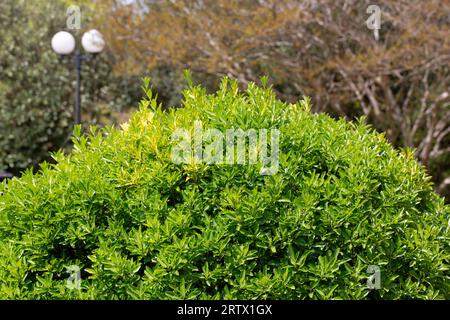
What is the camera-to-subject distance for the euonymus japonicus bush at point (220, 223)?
8.37 feet

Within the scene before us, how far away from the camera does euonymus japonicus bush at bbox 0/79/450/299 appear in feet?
8.37

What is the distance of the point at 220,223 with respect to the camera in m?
2.57

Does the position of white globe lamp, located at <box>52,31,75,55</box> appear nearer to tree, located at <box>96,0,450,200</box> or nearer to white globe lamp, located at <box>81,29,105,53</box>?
white globe lamp, located at <box>81,29,105,53</box>

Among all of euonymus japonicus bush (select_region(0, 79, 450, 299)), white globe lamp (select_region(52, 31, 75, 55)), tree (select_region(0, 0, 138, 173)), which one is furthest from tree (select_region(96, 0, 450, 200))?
euonymus japonicus bush (select_region(0, 79, 450, 299))

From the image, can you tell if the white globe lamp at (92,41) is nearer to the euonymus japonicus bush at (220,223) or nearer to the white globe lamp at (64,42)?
the white globe lamp at (64,42)

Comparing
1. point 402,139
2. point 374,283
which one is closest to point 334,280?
point 374,283

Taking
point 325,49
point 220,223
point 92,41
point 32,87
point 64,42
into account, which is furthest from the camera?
point 32,87

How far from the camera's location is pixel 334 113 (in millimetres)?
15945

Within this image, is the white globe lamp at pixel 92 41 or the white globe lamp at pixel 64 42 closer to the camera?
the white globe lamp at pixel 64 42

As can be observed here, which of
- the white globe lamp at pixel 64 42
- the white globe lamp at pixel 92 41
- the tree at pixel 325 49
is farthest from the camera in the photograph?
the tree at pixel 325 49

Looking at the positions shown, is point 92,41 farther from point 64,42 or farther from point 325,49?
point 325,49

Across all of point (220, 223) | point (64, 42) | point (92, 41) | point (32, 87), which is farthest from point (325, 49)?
point (220, 223)

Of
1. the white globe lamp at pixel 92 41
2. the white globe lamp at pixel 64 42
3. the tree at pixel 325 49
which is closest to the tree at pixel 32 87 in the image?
the tree at pixel 325 49
